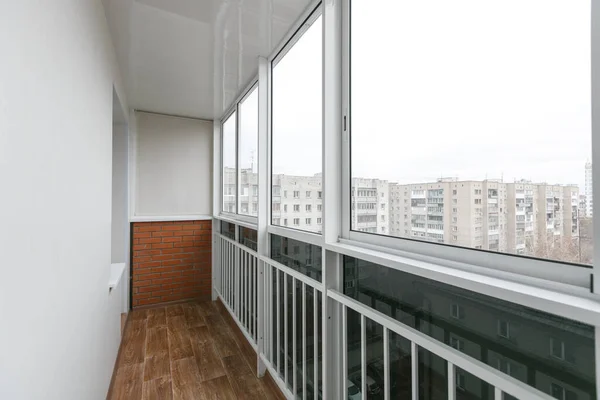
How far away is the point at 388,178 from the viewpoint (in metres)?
1.18

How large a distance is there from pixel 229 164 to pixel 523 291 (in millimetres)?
3183

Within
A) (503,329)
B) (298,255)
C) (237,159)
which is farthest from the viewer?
(237,159)

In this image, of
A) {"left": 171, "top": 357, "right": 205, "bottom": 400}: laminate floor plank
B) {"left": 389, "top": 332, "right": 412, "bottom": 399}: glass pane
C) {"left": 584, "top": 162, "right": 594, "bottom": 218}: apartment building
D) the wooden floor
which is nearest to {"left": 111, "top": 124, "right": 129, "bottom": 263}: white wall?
the wooden floor

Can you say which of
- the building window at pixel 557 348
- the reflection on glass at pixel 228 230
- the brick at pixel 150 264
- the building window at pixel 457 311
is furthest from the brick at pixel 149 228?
the building window at pixel 557 348

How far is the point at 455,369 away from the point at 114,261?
3.27m

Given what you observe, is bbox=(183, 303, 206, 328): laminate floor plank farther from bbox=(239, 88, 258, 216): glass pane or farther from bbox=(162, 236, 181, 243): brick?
bbox=(239, 88, 258, 216): glass pane

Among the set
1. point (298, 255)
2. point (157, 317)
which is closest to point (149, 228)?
point (157, 317)

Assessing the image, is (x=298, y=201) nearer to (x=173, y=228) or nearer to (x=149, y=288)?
(x=173, y=228)

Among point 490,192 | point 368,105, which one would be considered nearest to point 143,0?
point 368,105

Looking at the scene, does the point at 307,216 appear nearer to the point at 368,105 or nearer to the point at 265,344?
the point at 368,105

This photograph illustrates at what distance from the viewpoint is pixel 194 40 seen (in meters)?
1.94

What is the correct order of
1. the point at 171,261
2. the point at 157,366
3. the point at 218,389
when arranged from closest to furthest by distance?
the point at 218,389, the point at 157,366, the point at 171,261

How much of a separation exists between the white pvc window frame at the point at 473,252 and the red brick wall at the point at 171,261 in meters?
2.76

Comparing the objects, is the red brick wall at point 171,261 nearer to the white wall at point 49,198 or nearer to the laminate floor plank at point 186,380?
the laminate floor plank at point 186,380
